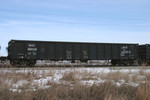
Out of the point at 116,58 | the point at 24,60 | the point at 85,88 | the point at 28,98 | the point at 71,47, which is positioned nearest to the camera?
the point at 28,98

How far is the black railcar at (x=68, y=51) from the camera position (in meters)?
19.6

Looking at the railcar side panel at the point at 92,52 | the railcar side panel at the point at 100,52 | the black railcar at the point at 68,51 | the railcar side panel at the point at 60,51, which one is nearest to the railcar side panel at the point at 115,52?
the black railcar at the point at 68,51

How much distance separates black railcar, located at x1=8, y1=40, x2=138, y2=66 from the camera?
19578 millimetres

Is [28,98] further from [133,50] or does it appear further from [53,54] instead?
[133,50]

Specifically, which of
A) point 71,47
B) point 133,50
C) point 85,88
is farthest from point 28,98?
point 133,50

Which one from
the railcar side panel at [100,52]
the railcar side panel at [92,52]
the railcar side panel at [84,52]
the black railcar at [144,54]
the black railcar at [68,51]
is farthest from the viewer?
the black railcar at [144,54]

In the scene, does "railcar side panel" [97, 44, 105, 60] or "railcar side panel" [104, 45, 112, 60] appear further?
"railcar side panel" [104, 45, 112, 60]

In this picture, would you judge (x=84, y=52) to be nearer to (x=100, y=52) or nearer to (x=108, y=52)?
(x=100, y=52)

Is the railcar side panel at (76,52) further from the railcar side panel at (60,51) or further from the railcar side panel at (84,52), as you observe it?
the railcar side panel at (60,51)

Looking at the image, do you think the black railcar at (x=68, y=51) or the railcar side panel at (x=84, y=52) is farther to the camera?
the railcar side panel at (x=84, y=52)

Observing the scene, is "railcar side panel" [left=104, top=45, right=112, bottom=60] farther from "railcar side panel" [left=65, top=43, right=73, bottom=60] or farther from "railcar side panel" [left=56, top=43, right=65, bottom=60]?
"railcar side panel" [left=56, top=43, right=65, bottom=60]

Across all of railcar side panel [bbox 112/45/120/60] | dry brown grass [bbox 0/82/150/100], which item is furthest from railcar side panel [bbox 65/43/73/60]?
dry brown grass [bbox 0/82/150/100]

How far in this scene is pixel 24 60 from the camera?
19609mm

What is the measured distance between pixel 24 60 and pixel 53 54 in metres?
3.24
